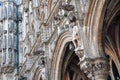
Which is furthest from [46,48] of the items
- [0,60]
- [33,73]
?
[0,60]

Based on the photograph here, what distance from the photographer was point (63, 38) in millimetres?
14742

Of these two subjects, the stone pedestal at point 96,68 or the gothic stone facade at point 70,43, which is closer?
the stone pedestal at point 96,68

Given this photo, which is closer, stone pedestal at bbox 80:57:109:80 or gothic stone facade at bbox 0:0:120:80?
stone pedestal at bbox 80:57:109:80

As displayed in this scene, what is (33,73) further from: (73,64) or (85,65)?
(85,65)

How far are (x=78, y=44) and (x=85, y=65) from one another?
0.98 meters

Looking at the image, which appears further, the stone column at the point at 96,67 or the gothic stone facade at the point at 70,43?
the gothic stone facade at the point at 70,43

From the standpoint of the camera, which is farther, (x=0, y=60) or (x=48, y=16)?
(x=0, y=60)

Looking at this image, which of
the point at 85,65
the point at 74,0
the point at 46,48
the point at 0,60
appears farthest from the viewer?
the point at 0,60

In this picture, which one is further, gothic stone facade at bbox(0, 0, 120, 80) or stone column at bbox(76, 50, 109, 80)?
gothic stone facade at bbox(0, 0, 120, 80)

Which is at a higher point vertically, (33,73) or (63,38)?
(63,38)

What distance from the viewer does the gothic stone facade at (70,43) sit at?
11.5 metres

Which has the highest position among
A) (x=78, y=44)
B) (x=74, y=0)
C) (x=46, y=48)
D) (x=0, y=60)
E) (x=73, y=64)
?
(x=74, y=0)

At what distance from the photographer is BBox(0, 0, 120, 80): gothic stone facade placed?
1152 centimetres

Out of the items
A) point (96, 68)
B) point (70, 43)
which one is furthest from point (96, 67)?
point (70, 43)
